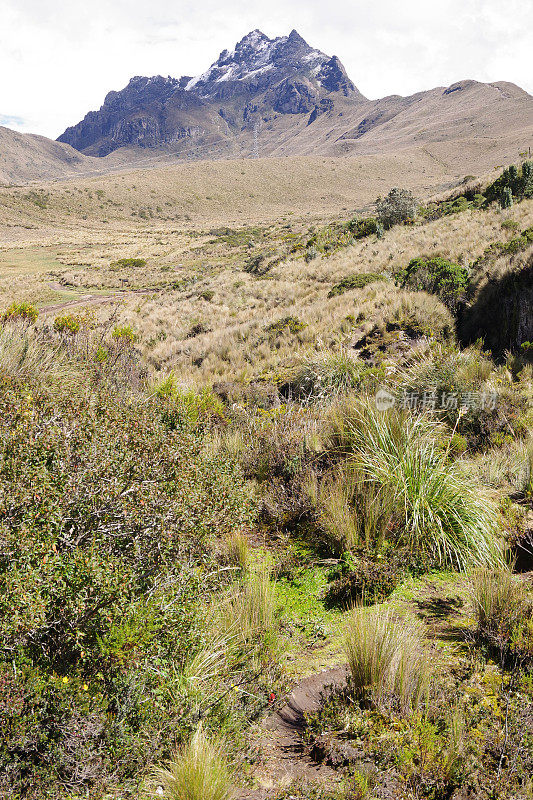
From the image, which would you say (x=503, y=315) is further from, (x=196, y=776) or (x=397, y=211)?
(x=397, y=211)

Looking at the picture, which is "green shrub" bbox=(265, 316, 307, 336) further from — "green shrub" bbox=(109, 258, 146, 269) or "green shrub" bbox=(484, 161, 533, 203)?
"green shrub" bbox=(109, 258, 146, 269)

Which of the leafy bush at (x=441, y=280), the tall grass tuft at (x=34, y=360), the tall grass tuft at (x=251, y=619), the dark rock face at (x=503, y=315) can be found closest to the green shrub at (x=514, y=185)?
the leafy bush at (x=441, y=280)

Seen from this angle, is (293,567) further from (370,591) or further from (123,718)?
(123,718)

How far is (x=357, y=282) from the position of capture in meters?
14.6

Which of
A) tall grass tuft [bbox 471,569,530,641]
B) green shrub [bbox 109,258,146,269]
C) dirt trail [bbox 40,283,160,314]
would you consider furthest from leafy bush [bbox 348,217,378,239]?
tall grass tuft [bbox 471,569,530,641]

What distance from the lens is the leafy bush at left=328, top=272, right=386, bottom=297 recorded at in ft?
47.1

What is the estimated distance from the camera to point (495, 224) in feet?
46.5

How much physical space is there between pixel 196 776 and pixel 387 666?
A: 116cm

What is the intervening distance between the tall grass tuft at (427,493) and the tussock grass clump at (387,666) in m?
1.25

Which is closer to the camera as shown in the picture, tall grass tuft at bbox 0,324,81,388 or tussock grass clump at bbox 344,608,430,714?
tussock grass clump at bbox 344,608,430,714

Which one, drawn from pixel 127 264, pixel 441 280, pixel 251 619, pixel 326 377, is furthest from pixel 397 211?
pixel 251 619

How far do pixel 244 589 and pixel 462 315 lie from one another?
892cm

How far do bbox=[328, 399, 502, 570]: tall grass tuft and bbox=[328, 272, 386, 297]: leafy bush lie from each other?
1007cm

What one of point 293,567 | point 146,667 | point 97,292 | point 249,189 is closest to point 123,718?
point 146,667
